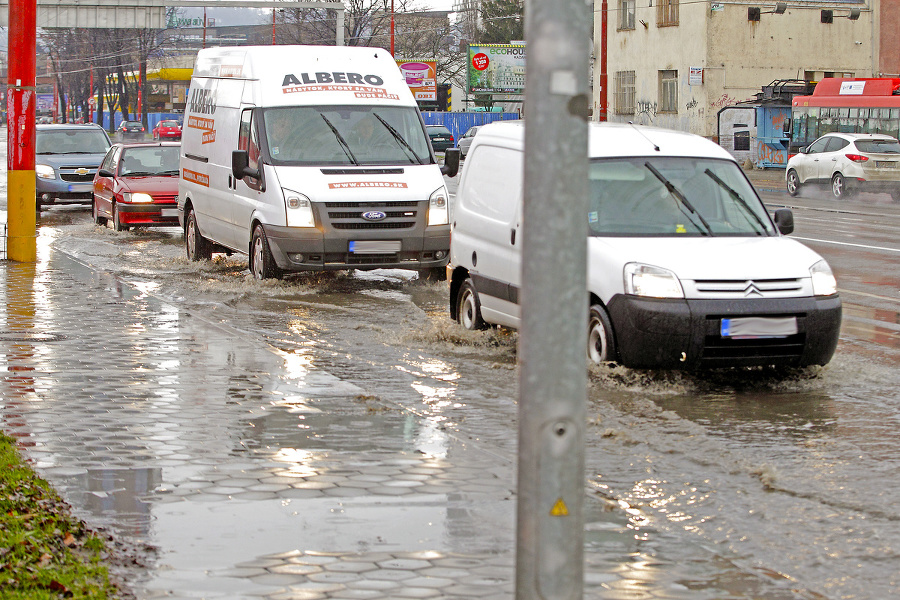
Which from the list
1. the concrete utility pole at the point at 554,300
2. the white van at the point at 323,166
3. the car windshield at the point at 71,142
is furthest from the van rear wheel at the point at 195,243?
the concrete utility pole at the point at 554,300

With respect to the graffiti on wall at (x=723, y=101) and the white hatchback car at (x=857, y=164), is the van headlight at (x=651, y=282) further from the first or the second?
the graffiti on wall at (x=723, y=101)

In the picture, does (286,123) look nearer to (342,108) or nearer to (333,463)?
(342,108)

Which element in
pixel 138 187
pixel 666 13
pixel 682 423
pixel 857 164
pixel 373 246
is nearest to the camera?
pixel 682 423

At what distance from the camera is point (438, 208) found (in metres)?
14.1

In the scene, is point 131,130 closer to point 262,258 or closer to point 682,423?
point 262,258

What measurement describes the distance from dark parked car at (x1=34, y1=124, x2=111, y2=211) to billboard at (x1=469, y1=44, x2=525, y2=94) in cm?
5168

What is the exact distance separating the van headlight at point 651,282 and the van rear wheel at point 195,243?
9.55 m

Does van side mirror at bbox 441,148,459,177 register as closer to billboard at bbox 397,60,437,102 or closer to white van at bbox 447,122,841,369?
white van at bbox 447,122,841,369

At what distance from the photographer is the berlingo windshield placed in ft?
29.9

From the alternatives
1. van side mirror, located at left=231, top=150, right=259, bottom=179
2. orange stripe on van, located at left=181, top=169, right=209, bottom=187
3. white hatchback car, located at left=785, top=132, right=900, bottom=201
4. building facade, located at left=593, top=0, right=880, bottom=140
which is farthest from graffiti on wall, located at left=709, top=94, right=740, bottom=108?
van side mirror, located at left=231, top=150, right=259, bottom=179

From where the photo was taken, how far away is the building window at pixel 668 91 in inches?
2041

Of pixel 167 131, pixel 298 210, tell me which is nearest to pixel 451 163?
pixel 298 210

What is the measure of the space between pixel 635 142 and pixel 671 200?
0.60 meters

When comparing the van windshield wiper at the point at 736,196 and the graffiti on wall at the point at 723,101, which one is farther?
the graffiti on wall at the point at 723,101
